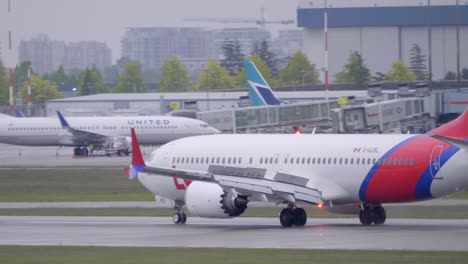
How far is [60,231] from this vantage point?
119 feet

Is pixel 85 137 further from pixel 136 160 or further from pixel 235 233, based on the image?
pixel 235 233

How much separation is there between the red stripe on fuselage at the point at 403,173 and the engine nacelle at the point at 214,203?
14.0ft

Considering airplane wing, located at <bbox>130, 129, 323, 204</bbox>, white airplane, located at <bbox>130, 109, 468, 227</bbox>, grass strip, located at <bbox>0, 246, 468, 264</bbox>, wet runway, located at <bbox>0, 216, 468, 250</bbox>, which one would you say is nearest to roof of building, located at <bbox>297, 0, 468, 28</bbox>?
wet runway, located at <bbox>0, 216, 468, 250</bbox>

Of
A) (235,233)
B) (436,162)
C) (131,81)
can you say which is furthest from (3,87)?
(436,162)

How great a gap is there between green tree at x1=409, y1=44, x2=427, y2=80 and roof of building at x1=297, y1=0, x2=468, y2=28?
4846 millimetres

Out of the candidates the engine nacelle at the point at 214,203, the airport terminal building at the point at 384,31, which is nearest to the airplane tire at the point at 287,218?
the engine nacelle at the point at 214,203

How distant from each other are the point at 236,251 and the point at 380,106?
4428 cm

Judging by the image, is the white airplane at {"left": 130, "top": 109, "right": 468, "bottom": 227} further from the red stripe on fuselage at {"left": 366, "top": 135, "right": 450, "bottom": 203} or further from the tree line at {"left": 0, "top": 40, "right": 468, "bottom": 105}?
the tree line at {"left": 0, "top": 40, "right": 468, "bottom": 105}

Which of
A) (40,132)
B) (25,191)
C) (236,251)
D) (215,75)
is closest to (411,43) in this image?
(215,75)

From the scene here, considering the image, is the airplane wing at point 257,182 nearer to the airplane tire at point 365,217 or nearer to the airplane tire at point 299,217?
the airplane tire at point 299,217

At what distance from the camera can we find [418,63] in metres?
156

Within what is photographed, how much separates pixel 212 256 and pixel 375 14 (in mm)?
129428

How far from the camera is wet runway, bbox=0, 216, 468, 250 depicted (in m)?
30.8

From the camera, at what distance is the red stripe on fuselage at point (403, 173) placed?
34.4 metres
